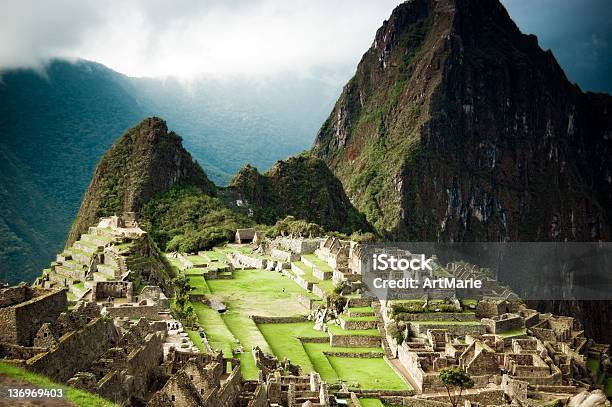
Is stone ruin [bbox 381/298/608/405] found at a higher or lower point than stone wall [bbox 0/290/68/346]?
lower

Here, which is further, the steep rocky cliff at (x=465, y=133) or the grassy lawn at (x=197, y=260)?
the steep rocky cliff at (x=465, y=133)

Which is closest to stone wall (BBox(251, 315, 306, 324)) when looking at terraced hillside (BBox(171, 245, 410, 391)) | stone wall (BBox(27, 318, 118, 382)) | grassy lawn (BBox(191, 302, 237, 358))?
terraced hillside (BBox(171, 245, 410, 391))

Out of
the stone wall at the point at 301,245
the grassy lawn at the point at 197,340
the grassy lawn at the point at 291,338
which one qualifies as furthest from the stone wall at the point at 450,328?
the stone wall at the point at 301,245

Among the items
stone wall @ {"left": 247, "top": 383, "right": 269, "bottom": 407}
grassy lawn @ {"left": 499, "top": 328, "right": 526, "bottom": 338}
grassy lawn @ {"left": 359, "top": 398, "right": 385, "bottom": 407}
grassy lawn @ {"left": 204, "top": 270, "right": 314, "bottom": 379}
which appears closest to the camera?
stone wall @ {"left": 247, "top": 383, "right": 269, "bottom": 407}

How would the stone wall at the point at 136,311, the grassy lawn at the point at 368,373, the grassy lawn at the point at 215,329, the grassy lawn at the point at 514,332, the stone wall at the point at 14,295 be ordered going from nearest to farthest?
the stone wall at the point at 14,295 → the stone wall at the point at 136,311 → the grassy lawn at the point at 215,329 → the grassy lawn at the point at 368,373 → the grassy lawn at the point at 514,332

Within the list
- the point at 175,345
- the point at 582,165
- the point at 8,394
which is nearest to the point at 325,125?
the point at 582,165

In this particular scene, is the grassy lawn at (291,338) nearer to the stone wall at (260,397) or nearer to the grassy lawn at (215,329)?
the grassy lawn at (215,329)

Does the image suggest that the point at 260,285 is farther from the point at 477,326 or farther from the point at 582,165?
the point at 582,165

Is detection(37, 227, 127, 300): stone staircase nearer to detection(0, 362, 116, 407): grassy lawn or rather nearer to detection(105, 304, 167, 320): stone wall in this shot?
detection(105, 304, 167, 320): stone wall
